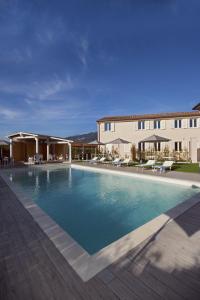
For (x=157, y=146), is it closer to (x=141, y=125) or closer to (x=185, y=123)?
(x=141, y=125)

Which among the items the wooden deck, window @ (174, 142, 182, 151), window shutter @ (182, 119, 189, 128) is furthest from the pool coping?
window shutter @ (182, 119, 189, 128)

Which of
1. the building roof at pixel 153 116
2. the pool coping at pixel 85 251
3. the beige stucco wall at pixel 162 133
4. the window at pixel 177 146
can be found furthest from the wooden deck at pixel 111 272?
the building roof at pixel 153 116

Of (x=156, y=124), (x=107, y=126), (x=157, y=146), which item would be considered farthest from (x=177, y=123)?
(x=107, y=126)

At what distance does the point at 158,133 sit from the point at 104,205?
17.7 meters

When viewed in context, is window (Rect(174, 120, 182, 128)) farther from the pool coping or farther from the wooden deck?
the wooden deck

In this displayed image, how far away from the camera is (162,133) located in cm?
2256

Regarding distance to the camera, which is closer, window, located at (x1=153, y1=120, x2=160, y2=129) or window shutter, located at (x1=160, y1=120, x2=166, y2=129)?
window shutter, located at (x1=160, y1=120, x2=166, y2=129)

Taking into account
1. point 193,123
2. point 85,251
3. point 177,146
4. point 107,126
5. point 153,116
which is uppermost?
point 153,116

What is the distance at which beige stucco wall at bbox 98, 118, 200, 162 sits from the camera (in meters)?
20.9

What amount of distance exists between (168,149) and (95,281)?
21.5m

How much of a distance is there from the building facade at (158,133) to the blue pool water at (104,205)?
9773 millimetres

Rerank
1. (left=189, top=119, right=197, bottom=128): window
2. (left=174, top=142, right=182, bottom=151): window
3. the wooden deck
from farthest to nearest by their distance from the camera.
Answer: (left=174, top=142, right=182, bottom=151): window, (left=189, top=119, right=197, bottom=128): window, the wooden deck

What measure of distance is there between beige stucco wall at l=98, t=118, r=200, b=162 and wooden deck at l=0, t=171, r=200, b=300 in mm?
18823

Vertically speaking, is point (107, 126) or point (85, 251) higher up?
point (107, 126)
